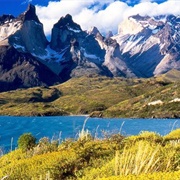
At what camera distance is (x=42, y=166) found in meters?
17.7

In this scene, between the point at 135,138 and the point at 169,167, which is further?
the point at 135,138

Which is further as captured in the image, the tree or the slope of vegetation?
the tree

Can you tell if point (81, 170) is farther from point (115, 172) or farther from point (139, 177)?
point (139, 177)

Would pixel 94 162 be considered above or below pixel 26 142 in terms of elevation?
below

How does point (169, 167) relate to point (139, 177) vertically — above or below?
below

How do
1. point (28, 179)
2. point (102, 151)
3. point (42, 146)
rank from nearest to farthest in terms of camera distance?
1. point (28, 179)
2. point (102, 151)
3. point (42, 146)

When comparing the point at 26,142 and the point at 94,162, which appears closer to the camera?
the point at 94,162

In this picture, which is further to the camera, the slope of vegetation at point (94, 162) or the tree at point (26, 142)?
the tree at point (26, 142)

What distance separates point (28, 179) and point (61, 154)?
2806 millimetres

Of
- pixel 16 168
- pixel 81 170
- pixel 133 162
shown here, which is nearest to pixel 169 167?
pixel 133 162

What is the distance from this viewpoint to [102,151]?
21062 mm

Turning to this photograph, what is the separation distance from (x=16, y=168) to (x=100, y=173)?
182 inches

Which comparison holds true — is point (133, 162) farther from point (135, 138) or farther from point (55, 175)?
point (135, 138)

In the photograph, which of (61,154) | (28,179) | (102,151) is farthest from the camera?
(102,151)
